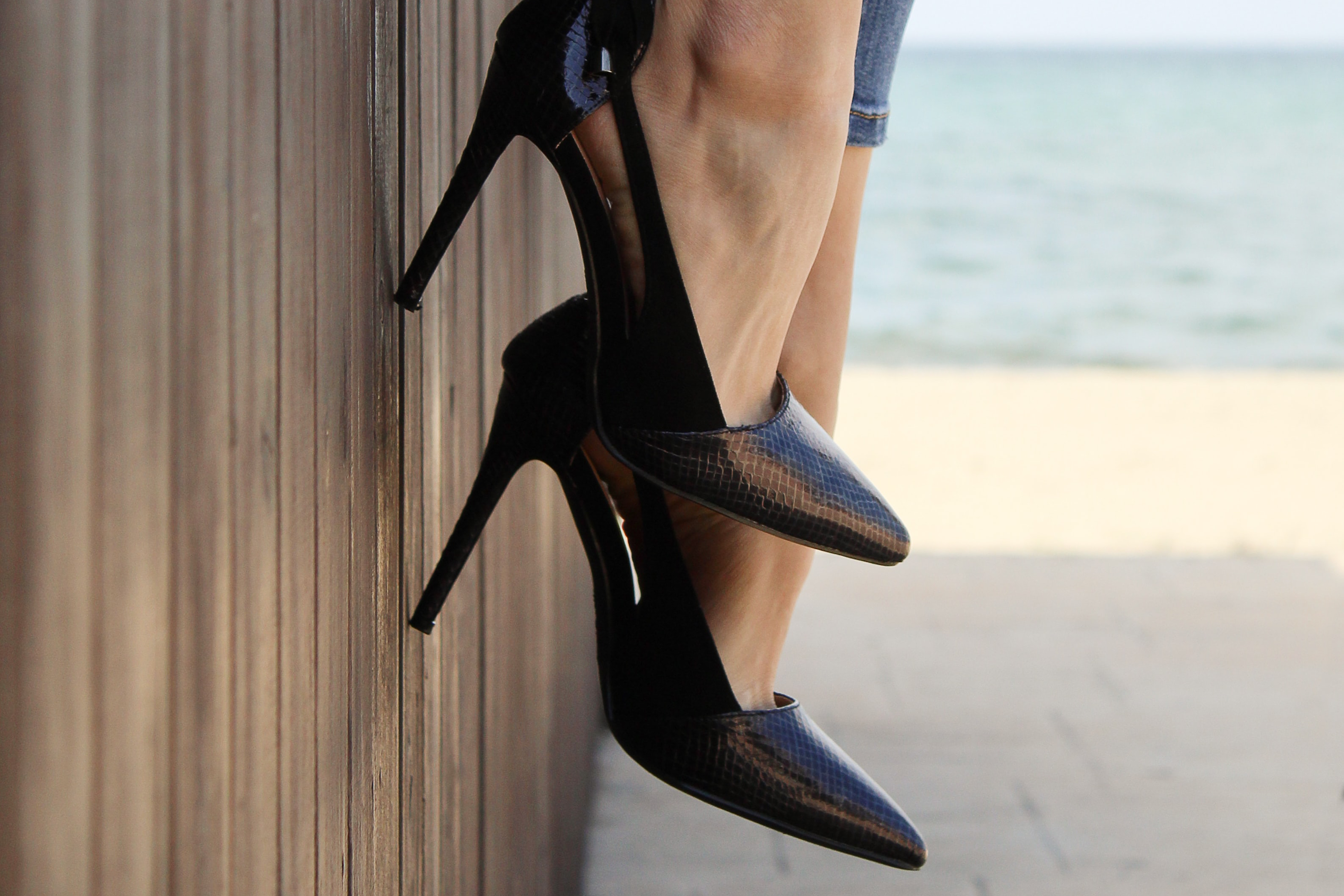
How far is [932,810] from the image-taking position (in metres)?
1.76

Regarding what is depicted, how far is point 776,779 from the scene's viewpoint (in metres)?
0.62

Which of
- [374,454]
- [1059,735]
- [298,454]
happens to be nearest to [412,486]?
[374,454]

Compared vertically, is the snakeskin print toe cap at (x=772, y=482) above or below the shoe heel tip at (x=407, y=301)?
below

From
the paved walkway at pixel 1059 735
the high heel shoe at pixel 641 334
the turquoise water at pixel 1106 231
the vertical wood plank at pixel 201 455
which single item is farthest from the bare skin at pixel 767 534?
the turquoise water at pixel 1106 231

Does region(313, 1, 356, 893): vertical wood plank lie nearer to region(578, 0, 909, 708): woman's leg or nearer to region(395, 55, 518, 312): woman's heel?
region(395, 55, 518, 312): woman's heel

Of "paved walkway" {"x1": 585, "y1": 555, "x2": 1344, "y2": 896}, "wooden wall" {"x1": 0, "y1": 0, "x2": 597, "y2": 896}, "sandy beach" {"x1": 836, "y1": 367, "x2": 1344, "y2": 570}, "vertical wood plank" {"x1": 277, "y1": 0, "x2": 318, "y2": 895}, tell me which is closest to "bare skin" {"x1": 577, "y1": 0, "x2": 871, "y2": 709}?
"wooden wall" {"x1": 0, "y1": 0, "x2": 597, "y2": 896}

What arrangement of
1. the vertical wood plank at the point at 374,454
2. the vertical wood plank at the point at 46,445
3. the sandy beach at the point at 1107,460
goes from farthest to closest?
1. the sandy beach at the point at 1107,460
2. the vertical wood plank at the point at 374,454
3. the vertical wood plank at the point at 46,445

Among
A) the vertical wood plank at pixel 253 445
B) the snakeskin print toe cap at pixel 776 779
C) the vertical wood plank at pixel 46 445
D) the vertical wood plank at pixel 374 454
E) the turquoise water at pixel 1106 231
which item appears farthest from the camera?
the turquoise water at pixel 1106 231

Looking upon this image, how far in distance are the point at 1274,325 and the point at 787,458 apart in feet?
31.7

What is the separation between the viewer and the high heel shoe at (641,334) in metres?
0.54

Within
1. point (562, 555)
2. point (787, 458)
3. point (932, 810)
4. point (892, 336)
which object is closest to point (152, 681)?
point (787, 458)

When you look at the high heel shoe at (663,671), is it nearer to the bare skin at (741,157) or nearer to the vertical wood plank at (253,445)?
the bare skin at (741,157)

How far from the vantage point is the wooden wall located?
23 cm

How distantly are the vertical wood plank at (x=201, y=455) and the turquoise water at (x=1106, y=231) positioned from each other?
8096 mm
